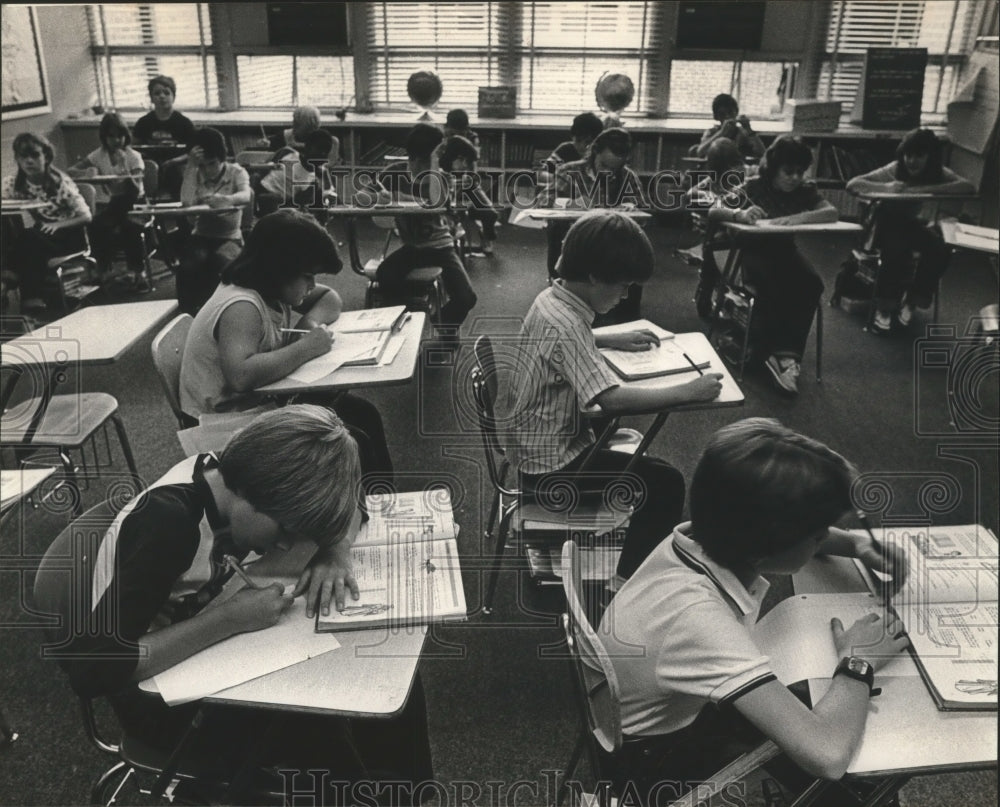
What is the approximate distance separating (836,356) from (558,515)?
2.85 m

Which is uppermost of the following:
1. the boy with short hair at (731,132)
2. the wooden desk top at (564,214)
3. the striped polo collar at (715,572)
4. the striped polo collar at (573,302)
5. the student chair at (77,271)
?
the boy with short hair at (731,132)

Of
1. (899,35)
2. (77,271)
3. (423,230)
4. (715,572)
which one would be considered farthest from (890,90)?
(715,572)

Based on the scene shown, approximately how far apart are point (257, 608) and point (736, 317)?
11.0ft

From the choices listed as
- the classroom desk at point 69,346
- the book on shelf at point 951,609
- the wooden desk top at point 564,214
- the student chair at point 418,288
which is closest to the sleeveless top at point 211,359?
the classroom desk at point 69,346

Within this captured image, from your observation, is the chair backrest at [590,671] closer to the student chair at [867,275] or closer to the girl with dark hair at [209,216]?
the girl with dark hair at [209,216]

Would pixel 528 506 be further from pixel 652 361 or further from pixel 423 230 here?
pixel 423 230

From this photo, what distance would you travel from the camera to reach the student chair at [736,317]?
3.85m

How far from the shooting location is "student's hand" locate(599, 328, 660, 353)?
2270 millimetres

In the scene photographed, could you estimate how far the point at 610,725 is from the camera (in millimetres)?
1203

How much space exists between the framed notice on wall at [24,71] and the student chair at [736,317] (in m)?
5.24

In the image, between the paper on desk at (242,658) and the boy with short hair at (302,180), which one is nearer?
the paper on desk at (242,658)

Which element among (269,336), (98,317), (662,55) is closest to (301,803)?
(269,336)

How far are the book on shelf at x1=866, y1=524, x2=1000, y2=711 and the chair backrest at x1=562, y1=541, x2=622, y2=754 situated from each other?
46cm

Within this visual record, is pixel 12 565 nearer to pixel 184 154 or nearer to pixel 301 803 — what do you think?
pixel 301 803
